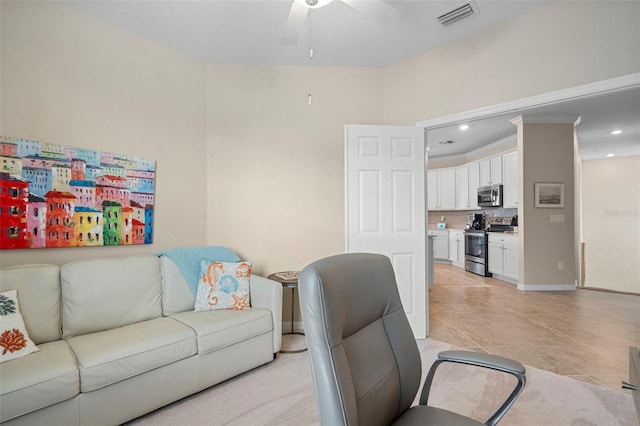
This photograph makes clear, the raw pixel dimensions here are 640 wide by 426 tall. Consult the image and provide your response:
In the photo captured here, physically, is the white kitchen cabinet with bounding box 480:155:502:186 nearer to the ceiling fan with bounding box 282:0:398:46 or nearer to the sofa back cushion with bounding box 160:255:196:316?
the ceiling fan with bounding box 282:0:398:46

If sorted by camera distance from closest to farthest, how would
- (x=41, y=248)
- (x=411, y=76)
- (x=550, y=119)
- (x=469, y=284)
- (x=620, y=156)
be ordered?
1. (x=41, y=248)
2. (x=411, y=76)
3. (x=550, y=119)
4. (x=469, y=284)
5. (x=620, y=156)

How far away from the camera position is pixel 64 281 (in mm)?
2193

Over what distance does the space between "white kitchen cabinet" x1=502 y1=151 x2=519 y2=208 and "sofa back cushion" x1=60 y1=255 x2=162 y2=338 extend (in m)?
6.07

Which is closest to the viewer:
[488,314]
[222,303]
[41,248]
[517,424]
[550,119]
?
[517,424]

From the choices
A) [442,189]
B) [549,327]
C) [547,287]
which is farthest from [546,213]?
[442,189]

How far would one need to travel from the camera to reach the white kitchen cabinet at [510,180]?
6.04 metres

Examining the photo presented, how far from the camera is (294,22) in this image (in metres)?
2.05

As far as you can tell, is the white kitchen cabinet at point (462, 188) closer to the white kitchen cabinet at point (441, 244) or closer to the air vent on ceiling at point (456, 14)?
the white kitchen cabinet at point (441, 244)

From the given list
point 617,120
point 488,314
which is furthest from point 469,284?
point 617,120

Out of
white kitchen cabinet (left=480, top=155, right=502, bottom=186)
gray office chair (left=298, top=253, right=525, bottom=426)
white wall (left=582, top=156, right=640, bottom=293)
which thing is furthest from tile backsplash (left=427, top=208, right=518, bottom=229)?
gray office chair (left=298, top=253, right=525, bottom=426)

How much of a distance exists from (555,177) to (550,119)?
3.17 feet

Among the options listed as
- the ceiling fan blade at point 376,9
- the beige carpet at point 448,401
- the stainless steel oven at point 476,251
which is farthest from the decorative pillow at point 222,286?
the stainless steel oven at point 476,251

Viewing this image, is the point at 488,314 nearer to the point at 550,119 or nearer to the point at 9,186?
the point at 550,119

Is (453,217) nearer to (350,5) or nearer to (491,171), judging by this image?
(491,171)
